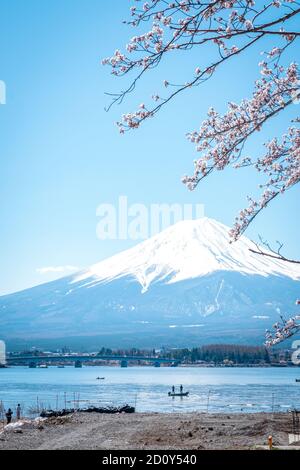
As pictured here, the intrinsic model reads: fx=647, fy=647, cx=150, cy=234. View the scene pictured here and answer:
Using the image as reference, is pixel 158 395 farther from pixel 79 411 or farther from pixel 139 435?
pixel 139 435

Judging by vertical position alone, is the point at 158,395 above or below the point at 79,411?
below

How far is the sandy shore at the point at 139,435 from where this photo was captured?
36.3 ft

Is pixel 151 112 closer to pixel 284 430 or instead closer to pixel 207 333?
pixel 284 430

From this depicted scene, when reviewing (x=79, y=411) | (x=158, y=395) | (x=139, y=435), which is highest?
(x=139, y=435)

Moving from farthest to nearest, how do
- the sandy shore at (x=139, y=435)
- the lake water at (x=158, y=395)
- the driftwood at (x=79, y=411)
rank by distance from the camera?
the lake water at (x=158, y=395) → the driftwood at (x=79, y=411) → the sandy shore at (x=139, y=435)

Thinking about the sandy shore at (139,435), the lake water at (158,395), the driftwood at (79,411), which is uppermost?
the sandy shore at (139,435)

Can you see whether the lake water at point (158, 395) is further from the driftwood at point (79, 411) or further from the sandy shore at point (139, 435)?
the sandy shore at point (139, 435)

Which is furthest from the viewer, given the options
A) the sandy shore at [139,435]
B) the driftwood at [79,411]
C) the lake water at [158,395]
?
the lake water at [158,395]

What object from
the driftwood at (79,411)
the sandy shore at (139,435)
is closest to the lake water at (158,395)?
the driftwood at (79,411)

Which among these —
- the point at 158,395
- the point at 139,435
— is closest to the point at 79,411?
the point at 139,435

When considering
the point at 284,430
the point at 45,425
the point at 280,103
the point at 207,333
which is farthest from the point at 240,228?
the point at 207,333

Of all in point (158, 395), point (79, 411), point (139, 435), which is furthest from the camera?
point (158, 395)

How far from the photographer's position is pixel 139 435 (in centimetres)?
1277

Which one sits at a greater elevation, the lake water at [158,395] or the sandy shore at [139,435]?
the sandy shore at [139,435]
